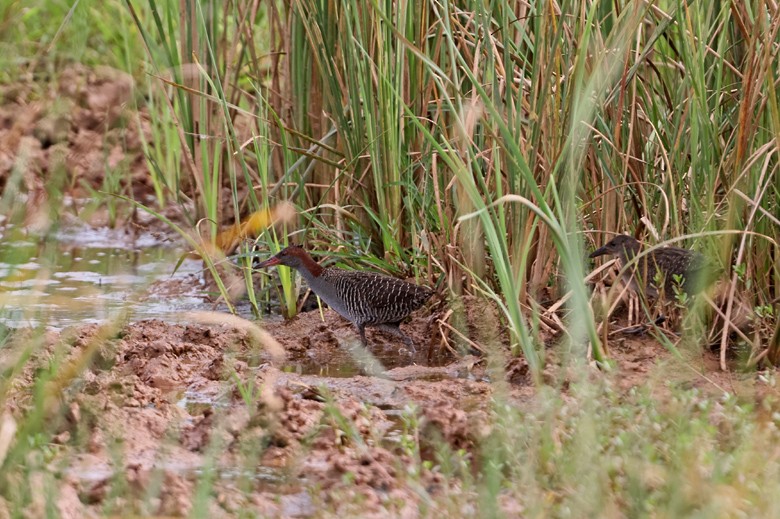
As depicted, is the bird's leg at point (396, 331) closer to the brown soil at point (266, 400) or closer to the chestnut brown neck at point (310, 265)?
the brown soil at point (266, 400)

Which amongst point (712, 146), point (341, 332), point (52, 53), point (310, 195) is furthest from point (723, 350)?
point (52, 53)

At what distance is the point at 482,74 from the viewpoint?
547 cm

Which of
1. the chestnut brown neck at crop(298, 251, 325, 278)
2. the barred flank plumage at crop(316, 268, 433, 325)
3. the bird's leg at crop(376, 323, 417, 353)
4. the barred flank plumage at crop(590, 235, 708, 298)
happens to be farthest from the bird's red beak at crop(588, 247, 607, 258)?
the chestnut brown neck at crop(298, 251, 325, 278)

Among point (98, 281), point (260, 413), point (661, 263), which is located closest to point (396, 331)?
point (661, 263)

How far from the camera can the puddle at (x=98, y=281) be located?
611 centimetres

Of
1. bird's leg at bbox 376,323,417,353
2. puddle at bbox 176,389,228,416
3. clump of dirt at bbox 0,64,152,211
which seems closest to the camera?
puddle at bbox 176,389,228,416

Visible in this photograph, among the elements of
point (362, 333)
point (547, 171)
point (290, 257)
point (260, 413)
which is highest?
point (547, 171)

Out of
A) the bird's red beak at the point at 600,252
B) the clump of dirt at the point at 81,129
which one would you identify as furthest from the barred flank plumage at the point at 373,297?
the clump of dirt at the point at 81,129

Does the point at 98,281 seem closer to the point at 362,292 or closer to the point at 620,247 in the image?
the point at 362,292

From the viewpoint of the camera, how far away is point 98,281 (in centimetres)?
723

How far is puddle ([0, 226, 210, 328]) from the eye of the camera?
611 cm

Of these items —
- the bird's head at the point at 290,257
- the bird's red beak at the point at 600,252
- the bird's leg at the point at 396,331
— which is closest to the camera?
the bird's red beak at the point at 600,252

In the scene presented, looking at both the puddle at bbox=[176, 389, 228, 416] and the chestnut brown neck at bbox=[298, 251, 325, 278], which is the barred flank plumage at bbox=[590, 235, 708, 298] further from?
the puddle at bbox=[176, 389, 228, 416]

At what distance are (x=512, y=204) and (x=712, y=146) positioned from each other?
0.86 meters
